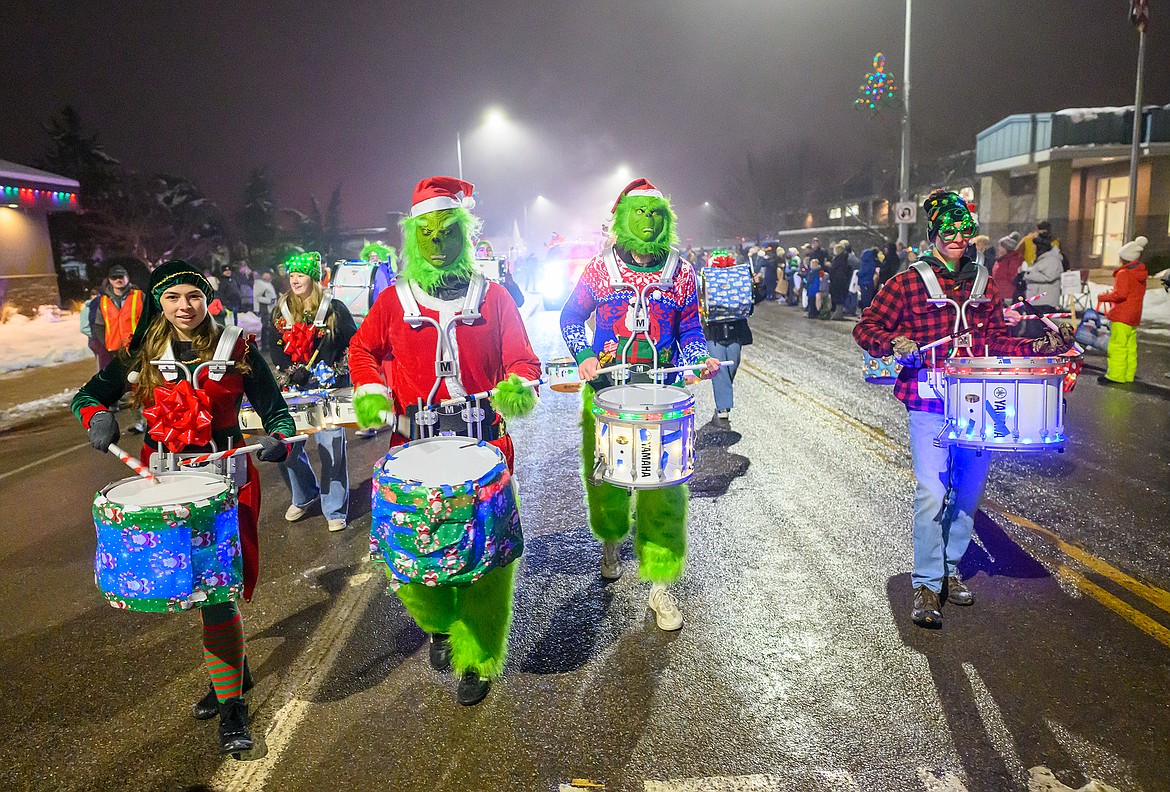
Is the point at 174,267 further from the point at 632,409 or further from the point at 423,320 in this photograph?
the point at 632,409

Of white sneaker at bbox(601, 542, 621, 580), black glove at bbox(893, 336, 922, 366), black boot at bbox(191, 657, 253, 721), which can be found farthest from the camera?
white sneaker at bbox(601, 542, 621, 580)

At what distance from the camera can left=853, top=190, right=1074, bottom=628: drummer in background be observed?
13.8ft

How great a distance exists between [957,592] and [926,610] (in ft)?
1.29

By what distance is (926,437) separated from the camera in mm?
4250

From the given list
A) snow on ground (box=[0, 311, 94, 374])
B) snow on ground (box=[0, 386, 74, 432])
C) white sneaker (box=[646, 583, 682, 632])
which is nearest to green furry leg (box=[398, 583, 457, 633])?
white sneaker (box=[646, 583, 682, 632])

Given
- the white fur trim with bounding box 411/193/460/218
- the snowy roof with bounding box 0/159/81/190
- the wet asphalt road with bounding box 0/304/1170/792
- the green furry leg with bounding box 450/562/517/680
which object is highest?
the snowy roof with bounding box 0/159/81/190

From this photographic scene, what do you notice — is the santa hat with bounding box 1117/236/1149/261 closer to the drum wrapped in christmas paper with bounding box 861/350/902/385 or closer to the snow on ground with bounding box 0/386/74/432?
the drum wrapped in christmas paper with bounding box 861/350/902/385

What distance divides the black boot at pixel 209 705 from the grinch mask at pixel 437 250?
1949mm

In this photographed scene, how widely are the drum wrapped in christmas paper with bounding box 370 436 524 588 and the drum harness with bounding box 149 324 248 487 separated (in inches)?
23.3

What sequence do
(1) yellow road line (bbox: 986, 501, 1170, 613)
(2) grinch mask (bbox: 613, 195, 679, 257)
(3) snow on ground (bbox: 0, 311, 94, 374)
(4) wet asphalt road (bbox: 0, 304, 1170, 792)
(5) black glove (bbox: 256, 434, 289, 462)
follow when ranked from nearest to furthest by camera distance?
(4) wet asphalt road (bbox: 0, 304, 1170, 792), (5) black glove (bbox: 256, 434, 289, 462), (1) yellow road line (bbox: 986, 501, 1170, 613), (2) grinch mask (bbox: 613, 195, 679, 257), (3) snow on ground (bbox: 0, 311, 94, 374)

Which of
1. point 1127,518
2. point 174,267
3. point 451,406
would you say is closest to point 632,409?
point 451,406

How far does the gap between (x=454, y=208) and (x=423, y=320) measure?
0.61 metres

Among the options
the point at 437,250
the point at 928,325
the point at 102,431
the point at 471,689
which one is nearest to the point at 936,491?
the point at 928,325

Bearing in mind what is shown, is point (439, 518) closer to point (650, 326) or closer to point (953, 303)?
point (650, 326)
